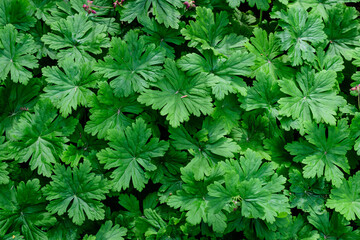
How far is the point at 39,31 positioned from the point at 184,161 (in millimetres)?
1619

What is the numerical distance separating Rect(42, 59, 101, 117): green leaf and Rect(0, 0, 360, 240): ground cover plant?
10 millimetres

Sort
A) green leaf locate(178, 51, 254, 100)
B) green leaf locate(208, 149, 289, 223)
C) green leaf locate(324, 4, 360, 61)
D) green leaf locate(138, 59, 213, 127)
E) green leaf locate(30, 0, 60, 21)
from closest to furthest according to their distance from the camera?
green leaf locate(208, 149, 289, 223), green leaf locate(138, 59, 213, 127), green leaf locate(178, 51, 254, 100), green leaf locate(30, 0, 60, 21), green leaf locate(324, 4, 360, 61)

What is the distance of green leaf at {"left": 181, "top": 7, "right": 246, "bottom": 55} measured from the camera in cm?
274

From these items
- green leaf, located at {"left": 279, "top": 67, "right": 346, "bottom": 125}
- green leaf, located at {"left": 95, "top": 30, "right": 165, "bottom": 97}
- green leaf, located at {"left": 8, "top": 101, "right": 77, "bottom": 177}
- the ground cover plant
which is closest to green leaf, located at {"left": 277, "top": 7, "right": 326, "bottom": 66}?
the ground cover plant

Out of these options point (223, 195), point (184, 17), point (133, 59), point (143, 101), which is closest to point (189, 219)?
point (223, 195)

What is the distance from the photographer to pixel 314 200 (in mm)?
2799

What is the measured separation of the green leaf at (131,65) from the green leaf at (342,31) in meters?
1.54

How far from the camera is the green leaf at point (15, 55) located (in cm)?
264

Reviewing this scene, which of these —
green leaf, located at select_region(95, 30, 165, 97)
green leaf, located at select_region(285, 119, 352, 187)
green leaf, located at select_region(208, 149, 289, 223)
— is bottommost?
green leaf, located at select_region(208, 149, 289, 223)

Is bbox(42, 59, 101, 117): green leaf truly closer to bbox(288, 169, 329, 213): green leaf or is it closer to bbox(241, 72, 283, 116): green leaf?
bbox(241, 72, 283, 116): green leaf

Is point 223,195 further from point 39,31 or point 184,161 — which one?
point 39,31

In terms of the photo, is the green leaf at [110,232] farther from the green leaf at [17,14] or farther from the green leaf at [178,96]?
the green leaf at [17,14]

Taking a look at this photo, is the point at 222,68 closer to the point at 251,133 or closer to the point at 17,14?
the point at 251,133

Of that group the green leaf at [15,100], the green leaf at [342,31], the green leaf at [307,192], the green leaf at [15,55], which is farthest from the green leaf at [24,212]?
the green leaf at [342,31]
